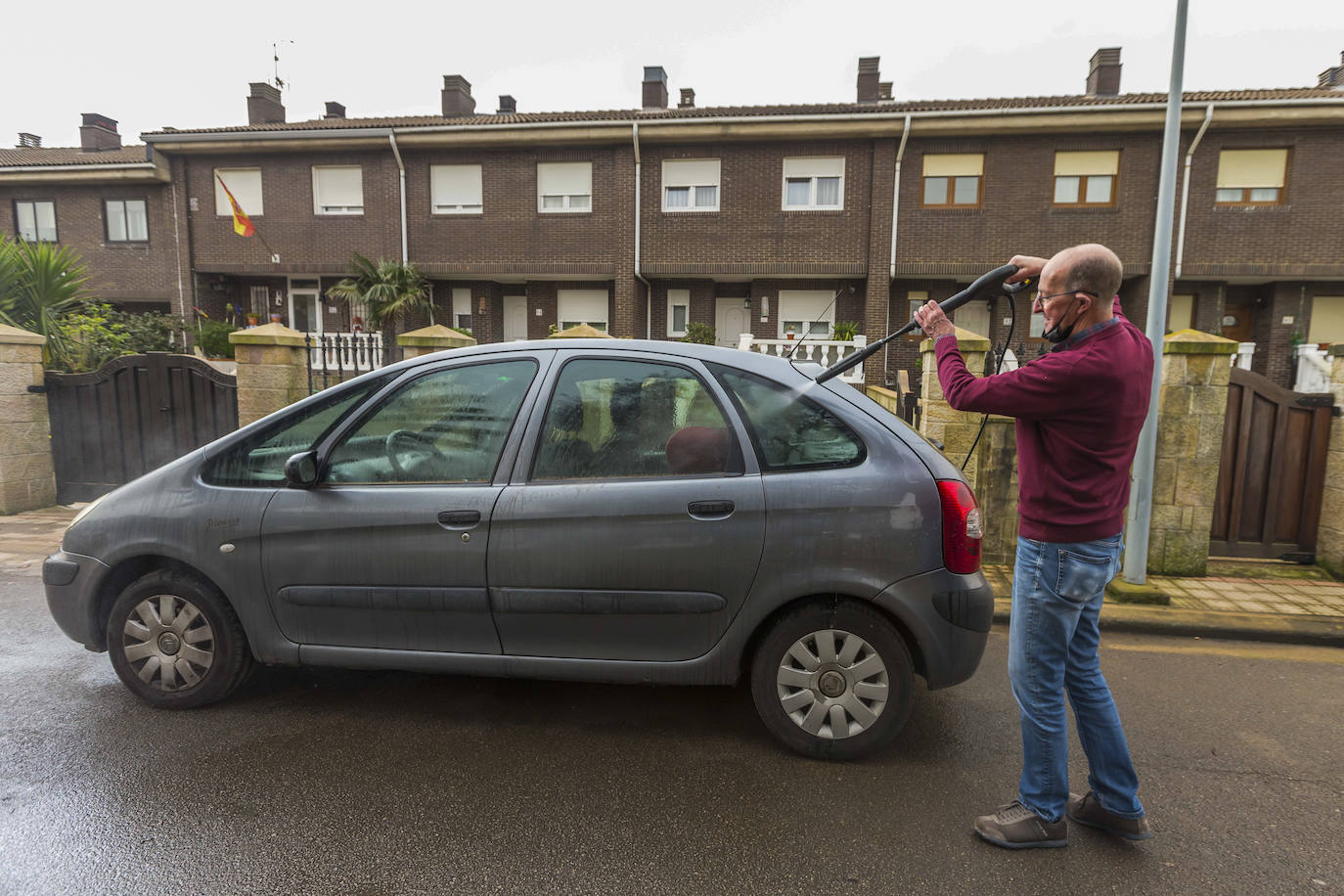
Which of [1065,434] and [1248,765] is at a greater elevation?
[1065,434]

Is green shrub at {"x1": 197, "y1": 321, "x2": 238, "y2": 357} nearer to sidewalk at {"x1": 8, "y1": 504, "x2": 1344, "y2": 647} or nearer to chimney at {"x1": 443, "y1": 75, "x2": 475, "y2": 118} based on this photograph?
chimney at {"x1": 443, "y1": 75, "x2": 475, "y2": 118}

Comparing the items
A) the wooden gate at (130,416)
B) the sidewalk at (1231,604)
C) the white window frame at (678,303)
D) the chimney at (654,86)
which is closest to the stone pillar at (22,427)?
the wooden gate at (130,416)

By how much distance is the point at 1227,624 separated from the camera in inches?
183

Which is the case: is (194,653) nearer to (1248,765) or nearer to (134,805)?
(134,805)

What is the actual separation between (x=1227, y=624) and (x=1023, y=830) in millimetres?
3244

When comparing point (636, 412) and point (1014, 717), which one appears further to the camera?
point (1014, 717)

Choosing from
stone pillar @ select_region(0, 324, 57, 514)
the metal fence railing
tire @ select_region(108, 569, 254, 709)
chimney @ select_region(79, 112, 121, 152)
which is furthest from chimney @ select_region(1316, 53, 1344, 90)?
chimney @ select_region(79, 112, 121, 152)

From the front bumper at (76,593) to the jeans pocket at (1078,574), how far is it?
3885 mm

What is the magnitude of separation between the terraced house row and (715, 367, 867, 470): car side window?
14.9 meters

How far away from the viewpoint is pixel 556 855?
2.34 meters

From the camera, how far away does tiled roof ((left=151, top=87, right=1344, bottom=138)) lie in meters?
16.1

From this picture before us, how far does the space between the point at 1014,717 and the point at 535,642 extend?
2.20 metres

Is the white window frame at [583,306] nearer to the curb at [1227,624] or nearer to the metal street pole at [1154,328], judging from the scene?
the metal street pole at [1154,328]

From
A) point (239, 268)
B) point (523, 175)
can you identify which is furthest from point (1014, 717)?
point (239, 268)
